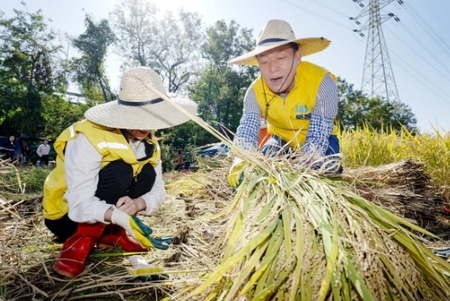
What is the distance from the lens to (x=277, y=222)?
1.07m

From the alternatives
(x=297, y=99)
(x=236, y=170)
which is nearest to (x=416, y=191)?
(x=297, y=99)

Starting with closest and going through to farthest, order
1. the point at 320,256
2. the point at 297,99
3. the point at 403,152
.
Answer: the point at 320,256, the point at 297,99, the point at 403,152

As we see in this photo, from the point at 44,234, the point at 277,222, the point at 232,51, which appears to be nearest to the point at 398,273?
the point at 277,222

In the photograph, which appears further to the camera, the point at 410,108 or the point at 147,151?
the point at 410,108

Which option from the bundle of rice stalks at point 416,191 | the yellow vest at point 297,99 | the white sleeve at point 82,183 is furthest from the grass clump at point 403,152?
the white sleeve at point 82,183

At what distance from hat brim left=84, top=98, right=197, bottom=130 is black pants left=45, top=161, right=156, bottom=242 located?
27cm

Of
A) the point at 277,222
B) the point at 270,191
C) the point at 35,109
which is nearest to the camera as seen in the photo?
the point at 277,222

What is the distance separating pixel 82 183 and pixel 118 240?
57 centimetres

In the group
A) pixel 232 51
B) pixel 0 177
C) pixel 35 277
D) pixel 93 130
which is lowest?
pixel 35 277

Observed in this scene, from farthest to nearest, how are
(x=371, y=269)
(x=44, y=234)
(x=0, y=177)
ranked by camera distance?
(x=44, y=234)
(x=0, y=177)
(x=371, y=269)

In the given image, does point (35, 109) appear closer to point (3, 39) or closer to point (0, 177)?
point (3, 39)

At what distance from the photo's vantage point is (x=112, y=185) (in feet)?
5.84

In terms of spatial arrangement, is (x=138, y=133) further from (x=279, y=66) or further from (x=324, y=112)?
(x=324, y=112)

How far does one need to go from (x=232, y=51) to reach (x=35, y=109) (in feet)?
63.4
